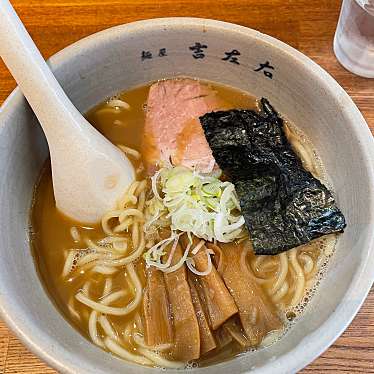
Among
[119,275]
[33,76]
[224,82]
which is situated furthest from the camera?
[224,82]

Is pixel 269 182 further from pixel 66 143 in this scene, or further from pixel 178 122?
pixel 66 143

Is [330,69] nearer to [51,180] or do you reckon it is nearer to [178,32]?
[178,32]

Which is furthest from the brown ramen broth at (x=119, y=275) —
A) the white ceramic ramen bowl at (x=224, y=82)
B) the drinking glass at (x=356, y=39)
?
the drinking glass at (x=356, y=39)

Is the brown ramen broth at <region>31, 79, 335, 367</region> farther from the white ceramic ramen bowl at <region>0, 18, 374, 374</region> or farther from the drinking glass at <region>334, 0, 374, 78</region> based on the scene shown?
the drinking glass at <region>334, 0, 374, 78</region>

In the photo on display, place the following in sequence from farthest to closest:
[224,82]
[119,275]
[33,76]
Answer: [224,82]
[119,275]
[33,76]

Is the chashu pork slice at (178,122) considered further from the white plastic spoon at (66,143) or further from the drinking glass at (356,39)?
the drinking glass at (356,39)

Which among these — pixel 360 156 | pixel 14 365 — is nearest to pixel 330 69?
pixel 360 156

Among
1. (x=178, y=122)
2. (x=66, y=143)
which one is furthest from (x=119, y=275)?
(x=178, y=122)
